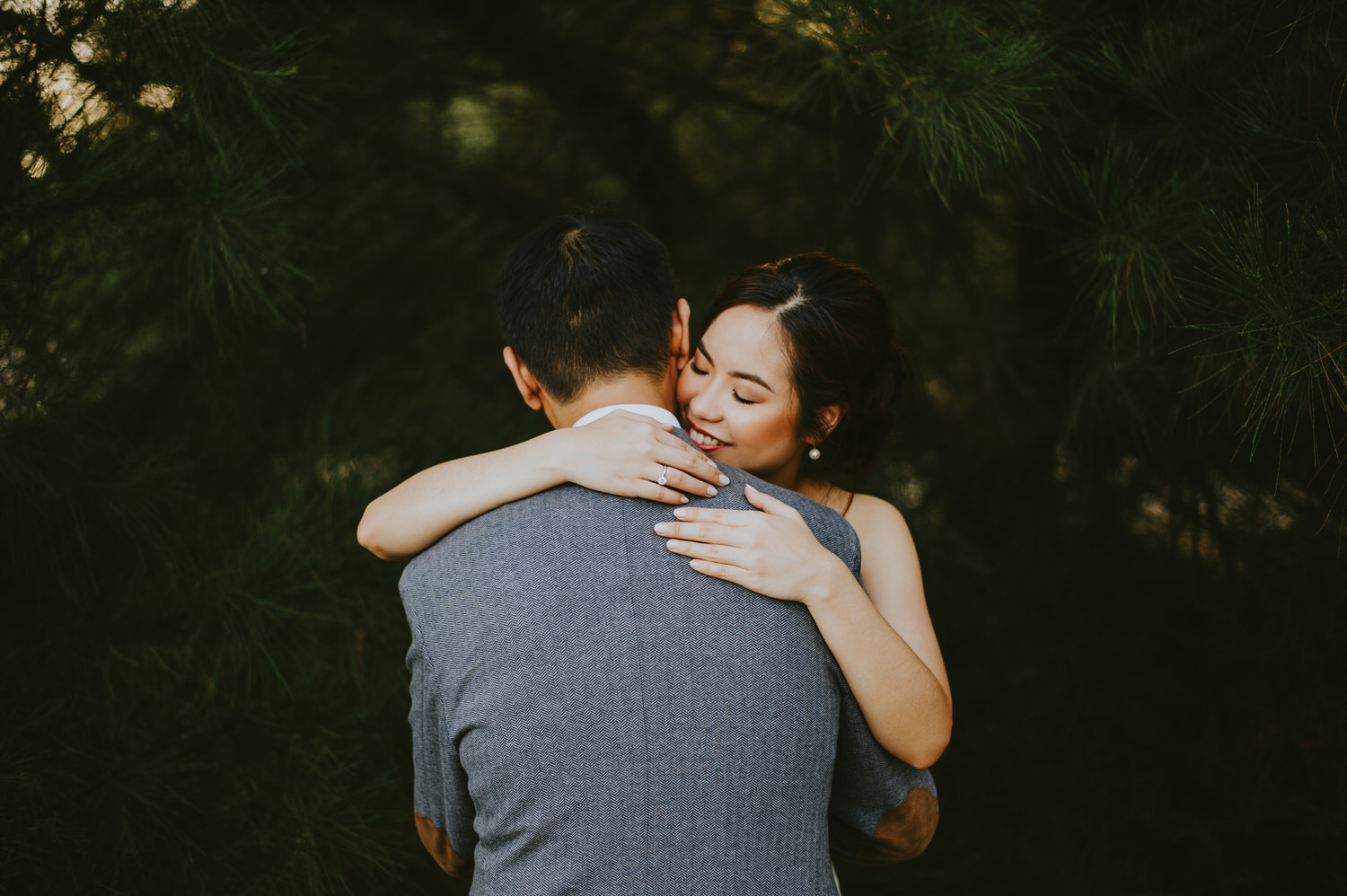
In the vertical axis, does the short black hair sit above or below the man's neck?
above

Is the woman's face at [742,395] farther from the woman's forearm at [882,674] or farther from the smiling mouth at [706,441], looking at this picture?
the woman's forearm at [882,674]

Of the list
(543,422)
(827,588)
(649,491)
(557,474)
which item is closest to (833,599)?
(827,588)

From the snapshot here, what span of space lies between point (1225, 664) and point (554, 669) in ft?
5.74

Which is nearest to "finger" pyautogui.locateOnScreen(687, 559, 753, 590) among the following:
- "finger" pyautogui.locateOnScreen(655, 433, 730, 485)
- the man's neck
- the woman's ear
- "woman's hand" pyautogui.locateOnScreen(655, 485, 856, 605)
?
"woman's hand" pyautogui.locateOnScreen(655, 485, 856, 605)

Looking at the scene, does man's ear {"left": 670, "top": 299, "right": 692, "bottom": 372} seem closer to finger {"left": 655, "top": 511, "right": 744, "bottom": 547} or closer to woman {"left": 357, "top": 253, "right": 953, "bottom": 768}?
woman {"left": 357, "top": 253, "right": 953, "bottom": 768}

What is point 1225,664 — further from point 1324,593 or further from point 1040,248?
point 1040,248

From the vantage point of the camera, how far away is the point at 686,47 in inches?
101

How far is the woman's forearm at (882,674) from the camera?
3.15ft

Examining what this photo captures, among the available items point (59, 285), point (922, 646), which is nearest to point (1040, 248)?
point (922, 646)

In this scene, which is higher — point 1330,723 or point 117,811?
point 117,811

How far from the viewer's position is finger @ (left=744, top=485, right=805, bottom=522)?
39.3 inches

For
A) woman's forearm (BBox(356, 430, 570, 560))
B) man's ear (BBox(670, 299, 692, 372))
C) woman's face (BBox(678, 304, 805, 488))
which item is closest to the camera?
woman's forearm (BBox(356, 430, 570, 560))

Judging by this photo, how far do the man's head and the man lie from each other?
18 cm

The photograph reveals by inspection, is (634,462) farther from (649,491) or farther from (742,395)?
(742,395)
